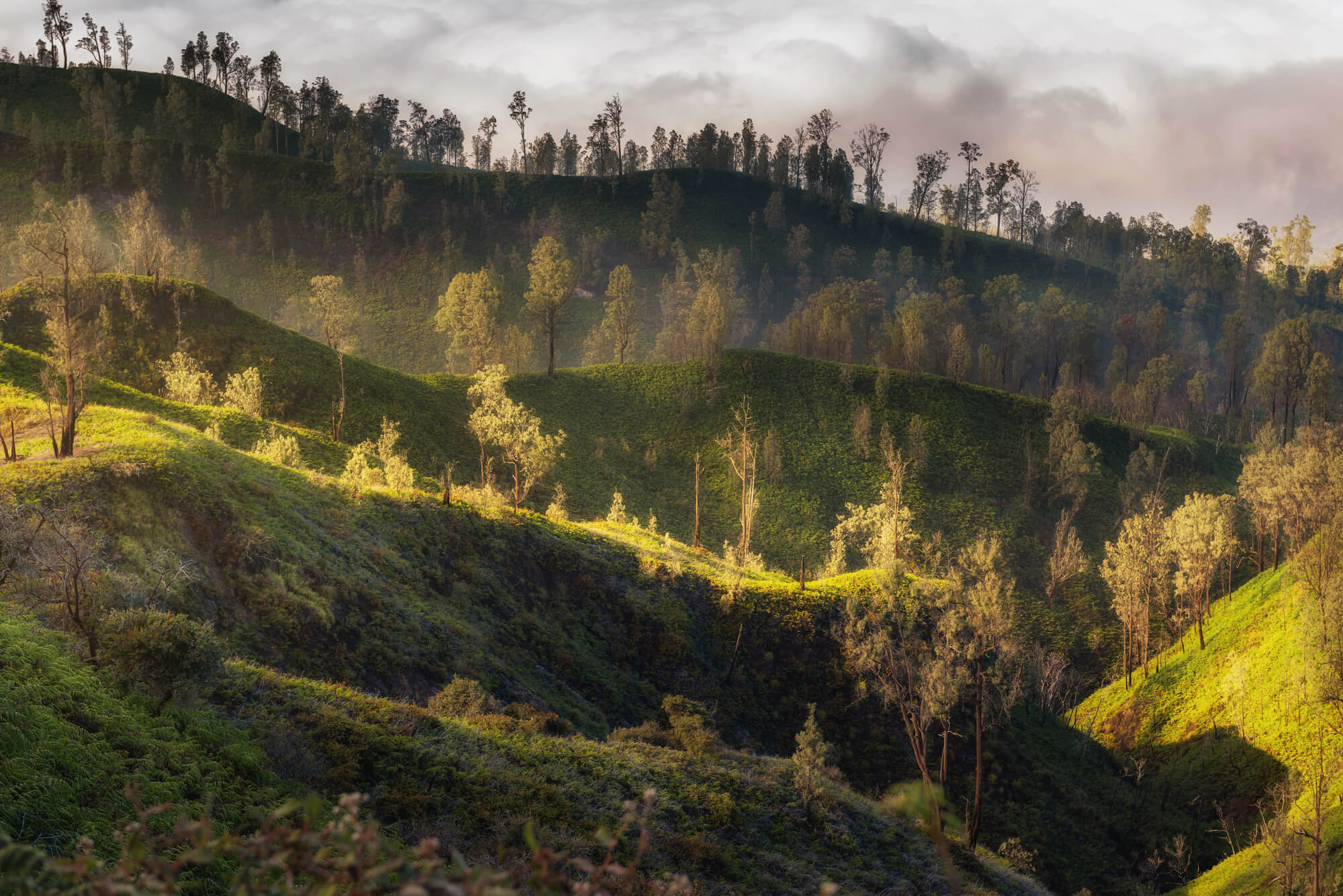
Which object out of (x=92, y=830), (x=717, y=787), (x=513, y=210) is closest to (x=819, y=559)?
(x=717, y=787)

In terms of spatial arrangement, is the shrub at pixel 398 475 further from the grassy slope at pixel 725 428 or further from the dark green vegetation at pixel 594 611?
the grassy slope at pixel 725 428

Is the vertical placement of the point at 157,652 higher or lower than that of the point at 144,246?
lower

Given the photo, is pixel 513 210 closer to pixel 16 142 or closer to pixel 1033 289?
pixel 16 142

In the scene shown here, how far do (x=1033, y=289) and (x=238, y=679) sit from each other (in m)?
220

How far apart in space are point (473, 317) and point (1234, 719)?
92.4 metres

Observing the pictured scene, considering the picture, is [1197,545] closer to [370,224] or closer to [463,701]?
[463,701]

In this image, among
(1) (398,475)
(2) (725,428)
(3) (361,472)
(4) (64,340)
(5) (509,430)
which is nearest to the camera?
(4) (64,340)

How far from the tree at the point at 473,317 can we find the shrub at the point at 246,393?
129 ft

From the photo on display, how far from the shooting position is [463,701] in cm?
2567

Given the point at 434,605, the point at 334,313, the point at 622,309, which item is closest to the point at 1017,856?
the point at 434,605

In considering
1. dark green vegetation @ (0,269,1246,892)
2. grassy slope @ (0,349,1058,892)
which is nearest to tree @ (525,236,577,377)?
dark green vegetation @ (0,269,1246,892)

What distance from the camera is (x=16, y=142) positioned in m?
144

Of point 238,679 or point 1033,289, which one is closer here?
point 238,679

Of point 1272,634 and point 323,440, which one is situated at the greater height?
point 323,440
